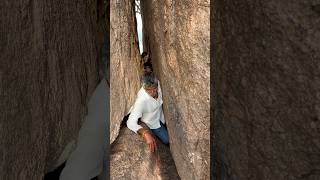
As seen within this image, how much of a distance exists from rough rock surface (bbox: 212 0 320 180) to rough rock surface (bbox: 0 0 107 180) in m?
0.50

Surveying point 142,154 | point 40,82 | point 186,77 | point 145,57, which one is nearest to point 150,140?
point 142,154

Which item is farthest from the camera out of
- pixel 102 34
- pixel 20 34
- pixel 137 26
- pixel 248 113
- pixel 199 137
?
pixel 137 26

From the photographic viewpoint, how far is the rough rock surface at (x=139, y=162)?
475 centimetres

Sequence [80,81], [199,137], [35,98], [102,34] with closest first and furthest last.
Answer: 1. [35,98]
2. [80,81]
3. [102,34]
4. [199,137]

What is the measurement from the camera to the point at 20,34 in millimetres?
1133

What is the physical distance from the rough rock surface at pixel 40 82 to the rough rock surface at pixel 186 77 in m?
2.02

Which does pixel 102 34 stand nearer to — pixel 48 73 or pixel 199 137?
pixel 48 73

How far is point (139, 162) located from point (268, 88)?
3.44 meters

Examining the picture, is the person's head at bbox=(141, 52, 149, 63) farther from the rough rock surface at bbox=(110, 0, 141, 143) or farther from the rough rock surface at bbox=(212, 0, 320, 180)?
the rough rock surface at bbox=(212, 0, 320, 180)

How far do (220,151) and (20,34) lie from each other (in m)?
0.94

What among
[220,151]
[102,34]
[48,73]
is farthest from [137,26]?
[48,73]

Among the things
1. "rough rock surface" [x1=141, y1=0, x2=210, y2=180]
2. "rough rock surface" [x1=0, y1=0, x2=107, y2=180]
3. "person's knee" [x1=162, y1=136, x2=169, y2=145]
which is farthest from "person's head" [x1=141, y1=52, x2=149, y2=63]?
"rough rock surface" [x1=0, y1=0, x2=107, y2=180]

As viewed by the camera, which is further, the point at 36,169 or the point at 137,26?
the point at 137,26

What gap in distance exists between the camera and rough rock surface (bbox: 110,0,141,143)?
507cm
